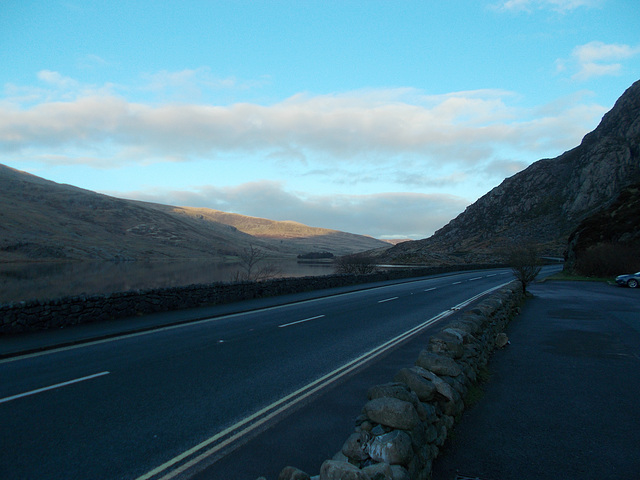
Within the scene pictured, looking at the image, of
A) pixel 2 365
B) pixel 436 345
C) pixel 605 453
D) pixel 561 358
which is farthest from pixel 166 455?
pixel 561 358

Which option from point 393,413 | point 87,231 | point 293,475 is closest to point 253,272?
point 393,413

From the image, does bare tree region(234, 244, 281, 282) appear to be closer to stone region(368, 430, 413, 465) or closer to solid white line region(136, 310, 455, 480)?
solid white line region(136, 310, 455, 480)

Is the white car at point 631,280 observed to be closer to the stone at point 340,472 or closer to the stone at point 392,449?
the stone at point 392,449

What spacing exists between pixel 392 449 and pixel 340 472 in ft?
2.07

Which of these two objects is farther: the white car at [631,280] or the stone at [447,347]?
the white car at [631,280]

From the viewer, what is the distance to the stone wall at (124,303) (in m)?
10.9

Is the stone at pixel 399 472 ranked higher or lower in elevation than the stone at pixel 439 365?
lower

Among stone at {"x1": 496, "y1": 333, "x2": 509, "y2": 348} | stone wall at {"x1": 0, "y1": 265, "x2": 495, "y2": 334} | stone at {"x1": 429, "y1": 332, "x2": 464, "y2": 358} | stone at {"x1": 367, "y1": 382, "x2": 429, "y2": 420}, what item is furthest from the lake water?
stone at {"x1": 496, "y1": 333, "x2": 509, "y2": 348}

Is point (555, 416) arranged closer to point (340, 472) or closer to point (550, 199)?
point (340, 472)

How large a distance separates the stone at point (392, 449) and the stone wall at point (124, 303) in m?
11.2

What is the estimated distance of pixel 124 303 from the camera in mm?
13617

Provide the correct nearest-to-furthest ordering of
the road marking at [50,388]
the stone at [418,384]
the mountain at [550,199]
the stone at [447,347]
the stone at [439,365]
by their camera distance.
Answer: the stone at [418,384]
the stone at [439,365]
the road marking at [50,388]
the stone at [447,347]
the mountain at [550,199]

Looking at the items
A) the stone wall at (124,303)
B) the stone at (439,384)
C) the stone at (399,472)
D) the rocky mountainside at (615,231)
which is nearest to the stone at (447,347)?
the stone at (439,384)

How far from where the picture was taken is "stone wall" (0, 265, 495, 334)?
35.6 ft
